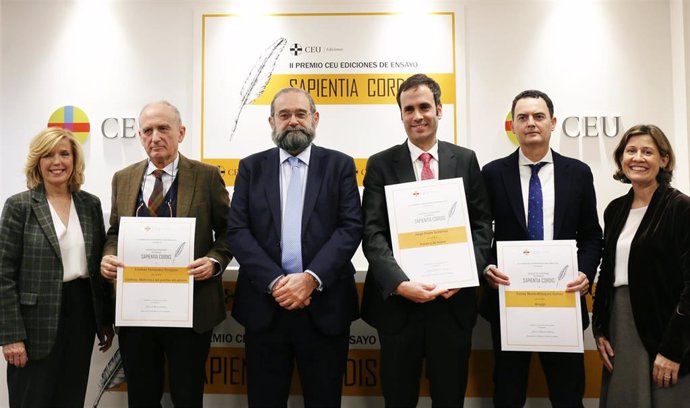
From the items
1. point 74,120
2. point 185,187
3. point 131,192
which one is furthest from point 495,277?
point 74,120

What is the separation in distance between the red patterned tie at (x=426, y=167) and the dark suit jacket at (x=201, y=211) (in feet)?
3.21

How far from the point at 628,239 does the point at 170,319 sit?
2.10 meters

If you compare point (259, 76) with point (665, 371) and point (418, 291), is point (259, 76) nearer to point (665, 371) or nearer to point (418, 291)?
point (418, 291)

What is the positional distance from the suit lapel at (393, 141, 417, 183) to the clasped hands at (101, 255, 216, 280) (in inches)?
37.7

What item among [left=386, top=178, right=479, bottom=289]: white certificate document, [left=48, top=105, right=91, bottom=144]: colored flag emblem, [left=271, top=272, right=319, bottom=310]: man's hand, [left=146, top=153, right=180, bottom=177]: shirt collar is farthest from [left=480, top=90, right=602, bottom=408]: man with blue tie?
[left=48, top=105, right=91, bottom=144]: colored flag emblem

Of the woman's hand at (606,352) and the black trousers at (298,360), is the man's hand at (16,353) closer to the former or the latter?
the black trousers at (298,360)

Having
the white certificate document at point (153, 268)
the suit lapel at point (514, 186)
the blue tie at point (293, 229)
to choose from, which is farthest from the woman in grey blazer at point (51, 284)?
the suit lapel at point (514, 186)

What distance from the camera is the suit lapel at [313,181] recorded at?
2262 millimetres

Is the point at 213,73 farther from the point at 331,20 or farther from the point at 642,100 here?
the point at 642,100

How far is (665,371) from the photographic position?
2.15m

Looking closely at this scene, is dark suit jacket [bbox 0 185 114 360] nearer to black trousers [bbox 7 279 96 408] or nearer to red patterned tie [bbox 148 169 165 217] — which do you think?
black trousers [bbox 7 279 96 408]

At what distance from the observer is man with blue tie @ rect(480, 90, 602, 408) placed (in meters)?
2.29

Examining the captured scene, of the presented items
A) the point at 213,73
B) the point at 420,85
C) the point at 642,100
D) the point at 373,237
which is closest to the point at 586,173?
the point at 420,85

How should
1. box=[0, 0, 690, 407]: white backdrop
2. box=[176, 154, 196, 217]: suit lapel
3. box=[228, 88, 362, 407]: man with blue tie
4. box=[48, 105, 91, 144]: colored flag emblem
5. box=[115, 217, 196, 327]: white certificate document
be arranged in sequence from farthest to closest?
box=[48, 105, 91, 144]: colored flag emblem < box=[0, 0, 690, 407]: white backdrop < box=[176, 154, 196, 217]: suit lapel < box=[115, 217, 196, 327]: white certificate document < box=[228, 88, 362, 407]: man with blue tie
